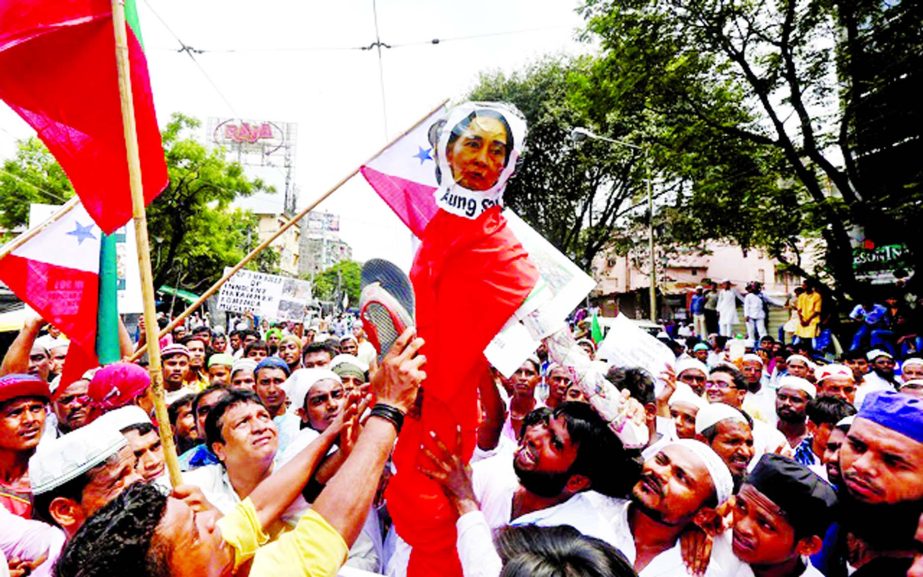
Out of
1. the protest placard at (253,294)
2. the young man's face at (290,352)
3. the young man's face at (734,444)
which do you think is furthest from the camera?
the protest placard at (253,294)

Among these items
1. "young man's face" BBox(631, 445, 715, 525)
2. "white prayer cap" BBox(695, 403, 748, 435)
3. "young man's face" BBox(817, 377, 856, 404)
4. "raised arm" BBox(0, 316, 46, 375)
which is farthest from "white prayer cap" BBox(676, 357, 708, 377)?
"raised arm" BBox(0, 316, 46, 375)

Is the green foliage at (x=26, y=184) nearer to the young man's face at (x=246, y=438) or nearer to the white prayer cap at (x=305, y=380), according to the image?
the white prayer cap at (x=305, y=380)

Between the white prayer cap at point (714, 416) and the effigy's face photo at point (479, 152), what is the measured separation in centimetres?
215

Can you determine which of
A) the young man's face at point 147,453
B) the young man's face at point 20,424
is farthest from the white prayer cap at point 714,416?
the young man's face at point 20,424

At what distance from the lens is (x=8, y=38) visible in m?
2.48

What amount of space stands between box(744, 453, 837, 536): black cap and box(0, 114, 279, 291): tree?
71.8 ft

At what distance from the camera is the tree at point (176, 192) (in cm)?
2148

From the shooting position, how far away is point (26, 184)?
20.6 metres

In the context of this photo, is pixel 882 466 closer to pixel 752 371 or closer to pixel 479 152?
pixel 479 152

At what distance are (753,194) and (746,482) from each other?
34.2 ft

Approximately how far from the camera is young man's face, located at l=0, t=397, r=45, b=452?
313 cm

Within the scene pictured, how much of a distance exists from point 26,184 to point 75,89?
73.3 ft

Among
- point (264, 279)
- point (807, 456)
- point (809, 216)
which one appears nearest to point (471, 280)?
point (807, 456)

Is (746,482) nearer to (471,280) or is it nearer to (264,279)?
(471,280)
